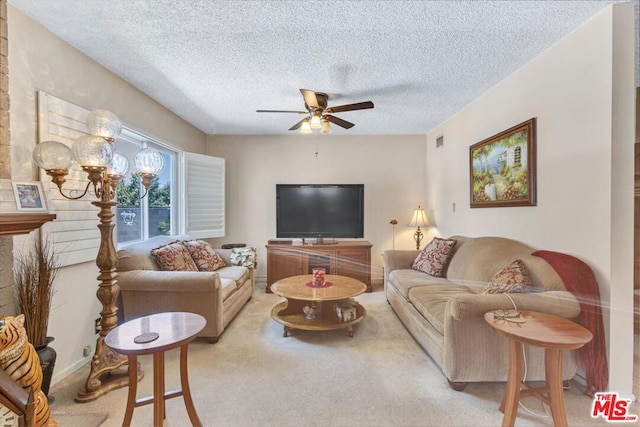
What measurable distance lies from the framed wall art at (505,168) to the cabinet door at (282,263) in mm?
2431

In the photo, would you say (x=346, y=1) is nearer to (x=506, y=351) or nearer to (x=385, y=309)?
(x=506, y=351)

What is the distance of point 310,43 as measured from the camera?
206 centimetres

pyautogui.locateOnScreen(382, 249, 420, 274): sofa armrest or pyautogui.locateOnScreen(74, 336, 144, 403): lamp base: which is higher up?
pyautogui.locateOnScreen(382, 249, 420, 274): sofa armrest

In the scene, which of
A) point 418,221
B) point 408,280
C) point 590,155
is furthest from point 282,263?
point 590,155

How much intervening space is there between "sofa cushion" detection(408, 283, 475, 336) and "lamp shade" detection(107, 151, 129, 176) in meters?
2.52

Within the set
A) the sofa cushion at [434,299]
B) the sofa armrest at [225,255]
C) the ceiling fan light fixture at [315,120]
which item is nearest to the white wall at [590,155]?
the sofa cushion at [434,299]

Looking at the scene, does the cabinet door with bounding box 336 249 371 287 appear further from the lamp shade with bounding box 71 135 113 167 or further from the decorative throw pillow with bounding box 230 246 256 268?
the lamp shade with bounding box 71 135 113 167

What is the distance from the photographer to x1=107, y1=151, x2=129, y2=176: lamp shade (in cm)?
189

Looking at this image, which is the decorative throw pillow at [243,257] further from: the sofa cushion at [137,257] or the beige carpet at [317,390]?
the beige carpet at [317,390]

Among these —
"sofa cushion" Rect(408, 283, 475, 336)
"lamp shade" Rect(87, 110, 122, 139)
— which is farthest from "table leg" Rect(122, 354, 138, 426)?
"sofa cushion" Rect(408, 283, 475, 336)

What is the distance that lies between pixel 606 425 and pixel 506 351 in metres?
0.54

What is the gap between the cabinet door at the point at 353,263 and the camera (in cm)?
406

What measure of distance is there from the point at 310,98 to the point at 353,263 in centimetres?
249

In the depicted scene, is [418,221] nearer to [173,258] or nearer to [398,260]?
[398,260]
